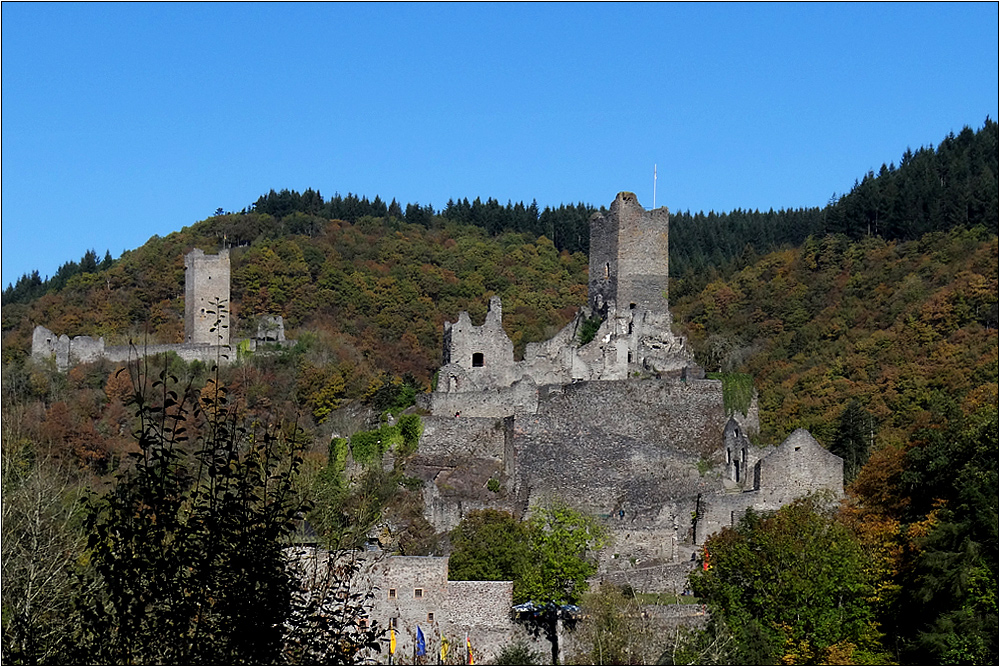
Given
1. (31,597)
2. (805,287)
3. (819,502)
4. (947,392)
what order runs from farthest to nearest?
(805,287) < (947,392) < (819,502) < (31,597)

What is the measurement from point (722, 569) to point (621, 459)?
7355 millimetres

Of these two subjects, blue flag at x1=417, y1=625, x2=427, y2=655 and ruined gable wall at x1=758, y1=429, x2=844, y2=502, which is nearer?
blue flag at x1=417, y1=625, x2=427, y2=655

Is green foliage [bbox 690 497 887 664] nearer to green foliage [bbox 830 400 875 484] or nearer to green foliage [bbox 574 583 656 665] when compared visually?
green foliage [bbox 574 583 656 665]

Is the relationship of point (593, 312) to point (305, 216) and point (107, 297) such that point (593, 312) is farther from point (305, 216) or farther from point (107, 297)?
point (305, 216)

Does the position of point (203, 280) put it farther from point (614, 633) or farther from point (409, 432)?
point (614, 633)

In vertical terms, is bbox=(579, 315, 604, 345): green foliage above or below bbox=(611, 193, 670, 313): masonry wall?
below

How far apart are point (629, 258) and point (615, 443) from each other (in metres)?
10.4

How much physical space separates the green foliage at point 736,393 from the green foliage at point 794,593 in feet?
28.4

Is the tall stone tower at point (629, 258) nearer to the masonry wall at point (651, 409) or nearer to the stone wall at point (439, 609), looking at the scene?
the masonry wall at point (651, 409)

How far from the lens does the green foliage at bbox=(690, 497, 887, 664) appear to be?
32.8 meters

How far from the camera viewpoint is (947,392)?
49.8 meters

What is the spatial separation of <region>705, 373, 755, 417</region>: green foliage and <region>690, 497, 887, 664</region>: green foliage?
8653 millimetres

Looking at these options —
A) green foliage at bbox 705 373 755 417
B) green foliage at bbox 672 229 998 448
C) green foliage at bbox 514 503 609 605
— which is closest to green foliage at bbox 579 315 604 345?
green foliage at bbox 705 373 755 417

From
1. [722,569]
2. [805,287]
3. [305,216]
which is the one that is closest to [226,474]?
[722,569]
